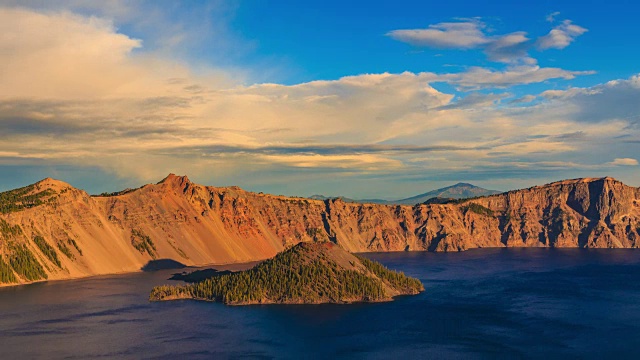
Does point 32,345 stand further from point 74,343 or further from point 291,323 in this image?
point 291,323

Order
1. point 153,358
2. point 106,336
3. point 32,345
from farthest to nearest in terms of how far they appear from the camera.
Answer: point 106,336 < point 32,345 < point 153,358

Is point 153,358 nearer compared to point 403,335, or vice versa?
point 153,358

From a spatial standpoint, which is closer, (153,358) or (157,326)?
(153,358)

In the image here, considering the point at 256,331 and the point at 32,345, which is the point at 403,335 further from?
the point at 32,345

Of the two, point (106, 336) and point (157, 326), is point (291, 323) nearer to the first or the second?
point (157, 326)

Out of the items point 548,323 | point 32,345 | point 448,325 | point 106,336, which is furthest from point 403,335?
point 32,345

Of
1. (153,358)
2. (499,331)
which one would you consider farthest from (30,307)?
(499,331)

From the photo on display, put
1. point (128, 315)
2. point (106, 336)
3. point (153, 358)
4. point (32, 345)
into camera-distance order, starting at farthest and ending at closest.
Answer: point (128, 315) → point (106, 336) → point (32, 345) → point (153, 358)

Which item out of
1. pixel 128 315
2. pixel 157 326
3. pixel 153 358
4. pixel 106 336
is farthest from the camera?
pixel 128 315

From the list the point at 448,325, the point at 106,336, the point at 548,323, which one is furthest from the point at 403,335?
the point at 106,336
